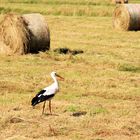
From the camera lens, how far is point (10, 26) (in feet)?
60.2

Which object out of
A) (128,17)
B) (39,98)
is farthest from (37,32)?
(128,17)

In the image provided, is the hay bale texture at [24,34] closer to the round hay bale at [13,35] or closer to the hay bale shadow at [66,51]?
the round hay bale at [13,35]

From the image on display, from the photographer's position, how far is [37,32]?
18.0 metres

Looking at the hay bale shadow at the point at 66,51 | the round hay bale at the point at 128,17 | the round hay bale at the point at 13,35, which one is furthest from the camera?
the round hay bale at the point at 128,17

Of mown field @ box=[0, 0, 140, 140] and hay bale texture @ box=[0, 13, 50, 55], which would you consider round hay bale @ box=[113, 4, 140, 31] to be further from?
hay bale texture @ box=[0, 13, 50, 55]

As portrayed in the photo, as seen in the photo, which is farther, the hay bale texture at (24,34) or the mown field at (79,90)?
the hay bale texture at (24,34)

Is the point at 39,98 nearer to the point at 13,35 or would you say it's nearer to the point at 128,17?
the point at 13,35

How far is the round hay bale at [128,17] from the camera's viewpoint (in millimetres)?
25625

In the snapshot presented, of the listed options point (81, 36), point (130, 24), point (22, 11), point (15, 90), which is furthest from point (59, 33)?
point (15, 90)

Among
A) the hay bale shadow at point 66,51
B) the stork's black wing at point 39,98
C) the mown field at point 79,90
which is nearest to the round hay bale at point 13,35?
the mown field at point 79,90

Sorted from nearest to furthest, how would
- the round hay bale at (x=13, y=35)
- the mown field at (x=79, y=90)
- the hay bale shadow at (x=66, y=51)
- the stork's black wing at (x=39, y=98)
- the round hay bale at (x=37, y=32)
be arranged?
1. the mown field at (x=79, y=90)
2. the stork's black wing at (x=39, y=98)
3. the round hay bale at (x=13, y=35)
4. the round hay bale at (x=37, y=32)
5. the hay bale shadow at (x=66, y=51)

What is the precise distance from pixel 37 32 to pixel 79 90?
567cm

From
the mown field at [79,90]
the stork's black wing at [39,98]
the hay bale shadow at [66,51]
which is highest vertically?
the stork's black wing at [39,98]

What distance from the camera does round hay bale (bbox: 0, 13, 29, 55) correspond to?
17797 mm
